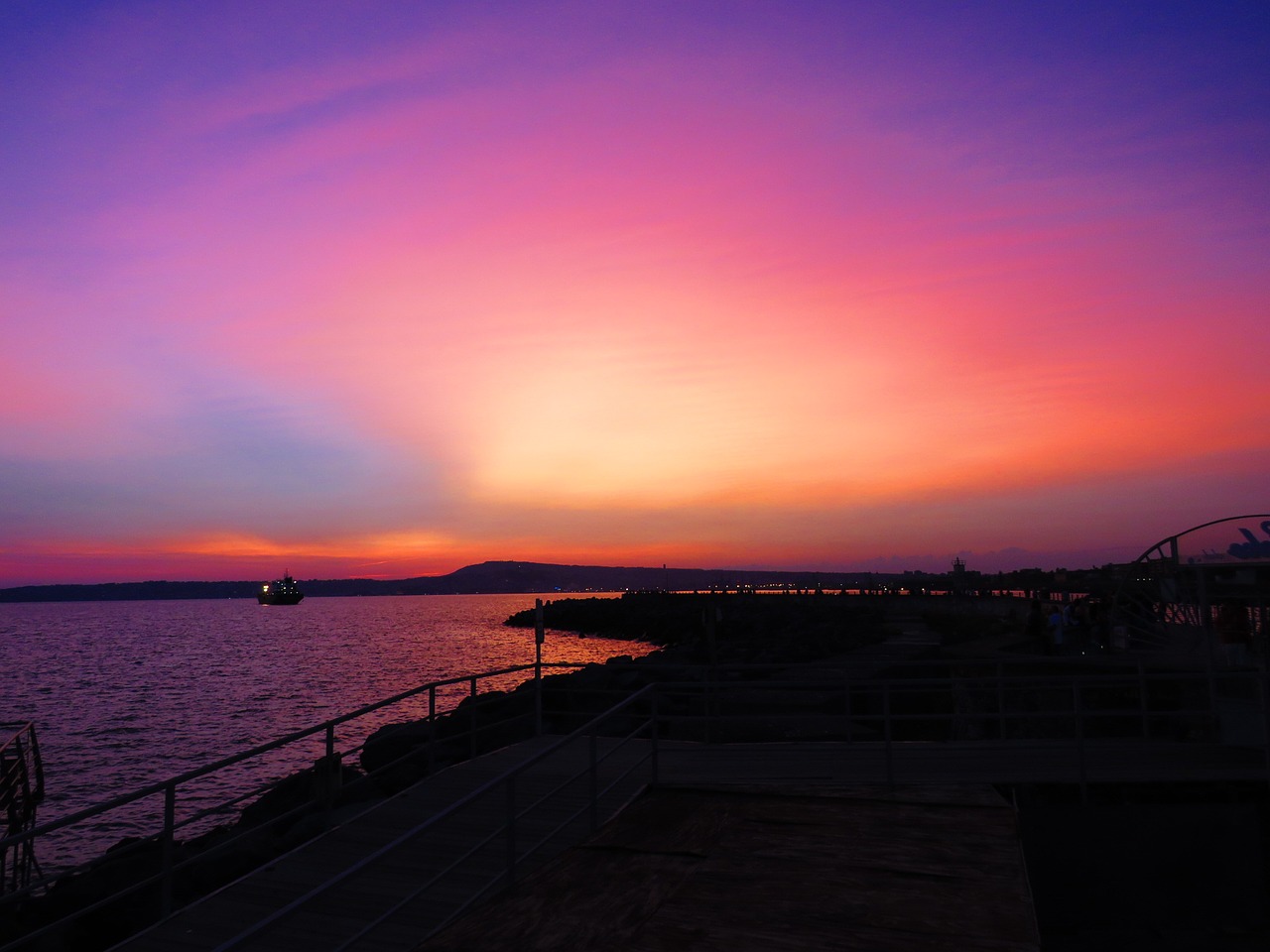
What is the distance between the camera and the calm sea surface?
98.2ft

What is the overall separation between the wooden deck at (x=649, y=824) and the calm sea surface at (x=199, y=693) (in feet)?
50.1

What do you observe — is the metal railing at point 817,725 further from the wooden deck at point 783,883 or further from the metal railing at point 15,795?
the metal railing at point 15,795

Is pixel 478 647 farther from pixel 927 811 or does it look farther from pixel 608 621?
pixel 927 811

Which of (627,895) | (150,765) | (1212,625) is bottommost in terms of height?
(150,765)

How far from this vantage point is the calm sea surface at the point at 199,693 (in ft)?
98.2

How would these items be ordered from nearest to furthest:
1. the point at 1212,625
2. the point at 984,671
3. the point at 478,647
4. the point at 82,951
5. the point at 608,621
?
1. the point at 82,951
2. the point at 1212,625
3. the point at 984,671
4. the point at 478,647
5. the point at 608,621

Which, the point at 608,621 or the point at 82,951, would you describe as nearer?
the point at 82,951

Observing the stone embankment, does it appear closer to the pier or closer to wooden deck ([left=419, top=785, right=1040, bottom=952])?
the pier

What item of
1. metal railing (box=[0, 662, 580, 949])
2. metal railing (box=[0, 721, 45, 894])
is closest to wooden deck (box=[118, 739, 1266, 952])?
metal railing (box=[0, 662, 580, 949])

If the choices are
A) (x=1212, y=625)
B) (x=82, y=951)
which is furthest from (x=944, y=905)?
(x=82, y=951)

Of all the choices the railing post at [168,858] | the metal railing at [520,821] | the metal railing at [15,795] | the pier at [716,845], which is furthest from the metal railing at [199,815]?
the metal railing at [520,821]

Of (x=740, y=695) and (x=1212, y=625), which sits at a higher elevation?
(x=1212, y=625)

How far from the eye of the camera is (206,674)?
209 feet

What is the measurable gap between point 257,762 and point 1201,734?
87.6 ft
